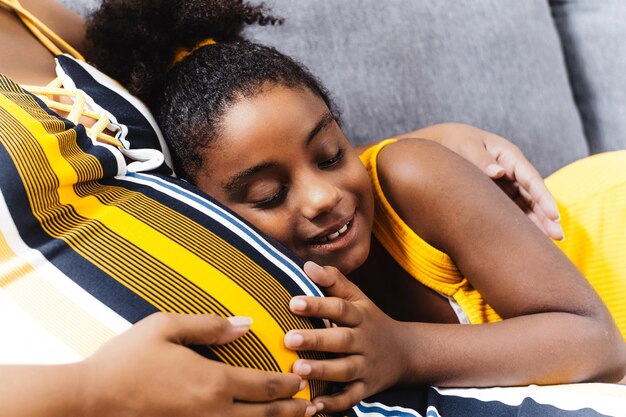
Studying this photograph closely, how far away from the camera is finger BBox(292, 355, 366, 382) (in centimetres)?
68

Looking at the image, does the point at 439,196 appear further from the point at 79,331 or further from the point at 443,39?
the point at 443,39

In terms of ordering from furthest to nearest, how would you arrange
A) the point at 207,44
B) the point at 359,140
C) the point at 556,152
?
1. the point at 556,152
2. the point at 359,140
3. the point at 207,44

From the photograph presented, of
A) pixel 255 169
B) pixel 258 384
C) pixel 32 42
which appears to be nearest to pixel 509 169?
pixel 255 169

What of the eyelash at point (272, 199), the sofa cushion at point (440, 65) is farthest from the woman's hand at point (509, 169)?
the eyelash at point (272, 199)

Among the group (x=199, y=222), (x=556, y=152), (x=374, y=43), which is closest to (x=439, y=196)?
(x=199, y=222)

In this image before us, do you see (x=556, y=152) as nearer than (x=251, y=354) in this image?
No

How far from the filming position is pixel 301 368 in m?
0.67

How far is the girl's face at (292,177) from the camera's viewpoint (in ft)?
2.93

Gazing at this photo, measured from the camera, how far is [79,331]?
2.06 feet

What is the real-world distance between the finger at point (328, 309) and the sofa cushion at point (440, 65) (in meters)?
0.68

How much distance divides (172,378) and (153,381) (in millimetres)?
16

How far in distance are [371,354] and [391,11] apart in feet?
2.87

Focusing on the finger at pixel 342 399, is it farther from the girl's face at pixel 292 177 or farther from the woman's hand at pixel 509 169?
the woman's hand at pixel 509 169

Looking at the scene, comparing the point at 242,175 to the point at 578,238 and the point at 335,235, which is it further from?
the point at 578,238
